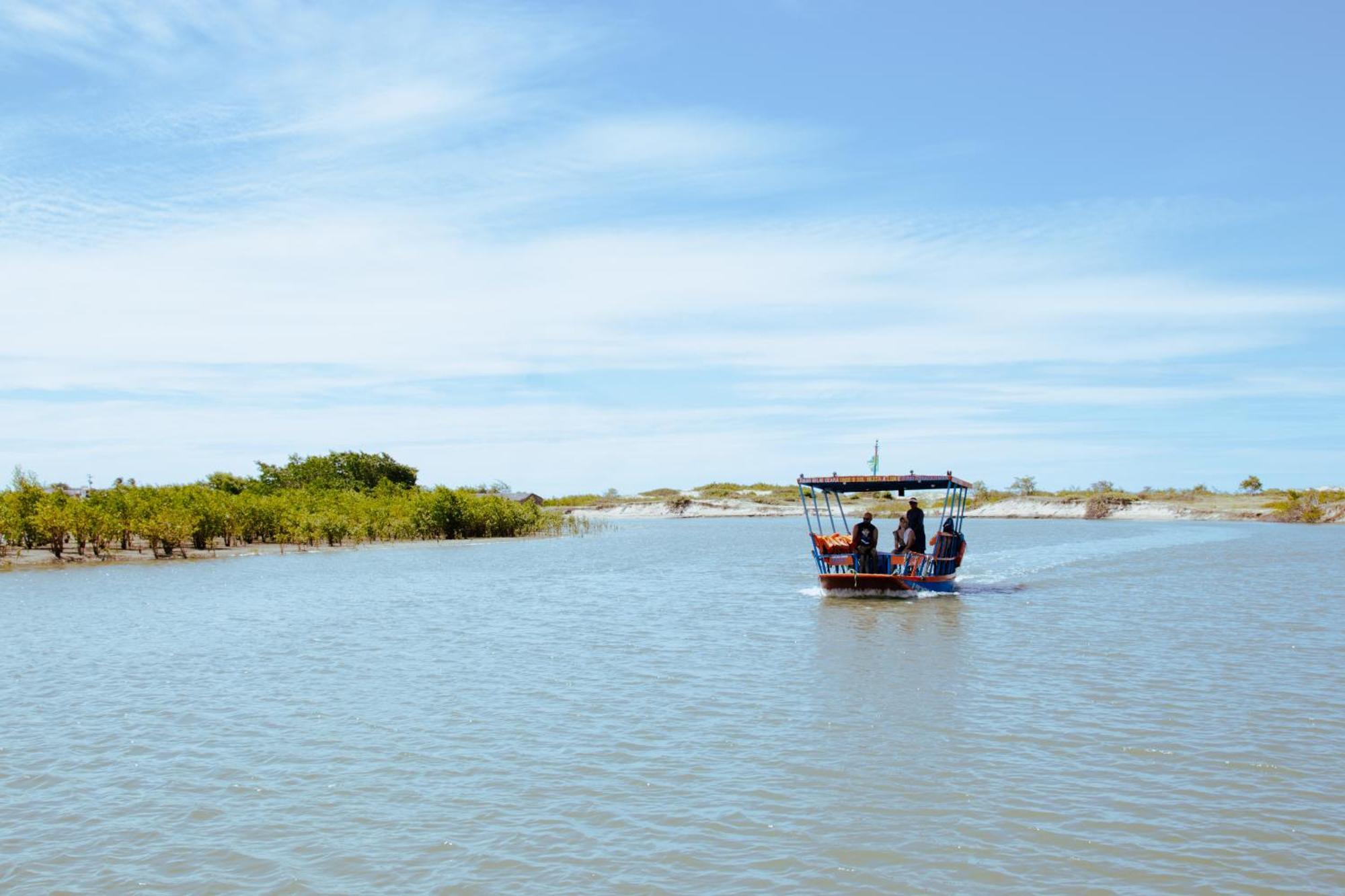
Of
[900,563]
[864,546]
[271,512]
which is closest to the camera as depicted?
[864,546]

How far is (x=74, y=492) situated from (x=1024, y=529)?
66.1 m

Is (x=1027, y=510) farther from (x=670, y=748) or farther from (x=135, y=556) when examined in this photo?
(x=670, y=748)

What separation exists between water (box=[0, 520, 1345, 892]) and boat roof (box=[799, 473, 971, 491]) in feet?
14.0

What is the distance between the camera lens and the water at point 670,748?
8.54 metres

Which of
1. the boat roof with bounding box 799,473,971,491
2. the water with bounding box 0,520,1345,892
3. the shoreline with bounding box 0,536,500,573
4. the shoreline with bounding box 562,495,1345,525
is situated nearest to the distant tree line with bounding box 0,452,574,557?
the shoreline with bounding box 0,536,500,573

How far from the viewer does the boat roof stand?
28672 mm

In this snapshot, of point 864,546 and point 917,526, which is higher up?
point 917,526

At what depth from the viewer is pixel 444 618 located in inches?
941

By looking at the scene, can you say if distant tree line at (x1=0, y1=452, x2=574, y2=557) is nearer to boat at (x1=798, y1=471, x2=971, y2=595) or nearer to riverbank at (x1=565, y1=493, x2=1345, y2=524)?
boat at (x1=798, y1=471, x2=971, y2=595)

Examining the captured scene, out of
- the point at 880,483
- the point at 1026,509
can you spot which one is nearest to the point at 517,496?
the point at 1026,509

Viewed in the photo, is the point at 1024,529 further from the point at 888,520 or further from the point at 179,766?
the point at 179,766

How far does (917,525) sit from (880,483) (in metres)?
1.80

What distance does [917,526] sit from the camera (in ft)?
92.4

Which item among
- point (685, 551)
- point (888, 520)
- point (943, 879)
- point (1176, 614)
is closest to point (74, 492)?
point (685, 551)
